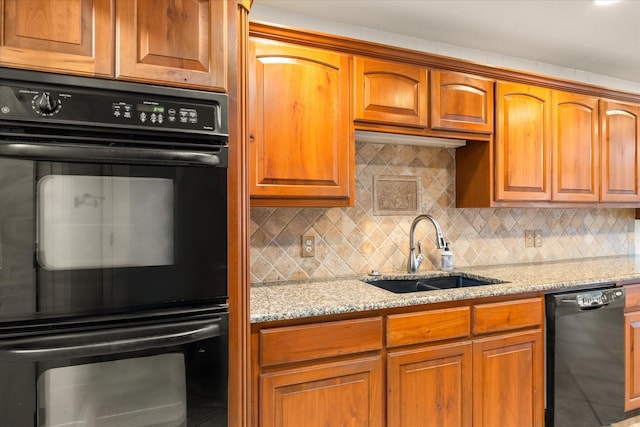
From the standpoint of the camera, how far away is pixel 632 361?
2.45 meters

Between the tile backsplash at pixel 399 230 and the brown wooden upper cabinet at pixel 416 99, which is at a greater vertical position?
the brown wooden upper cabinet at pixel 416 99

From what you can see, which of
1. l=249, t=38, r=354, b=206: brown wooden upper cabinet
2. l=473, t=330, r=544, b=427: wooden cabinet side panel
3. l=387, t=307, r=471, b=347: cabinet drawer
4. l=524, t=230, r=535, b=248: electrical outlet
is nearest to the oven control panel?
l=249, t=38, r=354, b=206: brown wooden upper cabinet

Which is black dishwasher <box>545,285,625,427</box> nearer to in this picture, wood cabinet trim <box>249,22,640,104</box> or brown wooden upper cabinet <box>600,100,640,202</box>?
brown wooden upper cabinet <box>600,100,640,202</box>

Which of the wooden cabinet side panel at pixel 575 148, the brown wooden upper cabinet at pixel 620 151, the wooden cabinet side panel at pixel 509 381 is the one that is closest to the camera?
the wooden cabinet side panel at pixel 509 381

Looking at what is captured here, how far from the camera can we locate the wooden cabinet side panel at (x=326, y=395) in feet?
5.25

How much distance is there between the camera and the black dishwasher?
2158 mm

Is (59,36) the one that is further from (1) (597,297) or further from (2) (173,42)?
(1) (597,297)

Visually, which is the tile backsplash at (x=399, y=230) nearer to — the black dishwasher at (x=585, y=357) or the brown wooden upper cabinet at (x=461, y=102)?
the brown wooden upper cabinet at (x=461, y=102)

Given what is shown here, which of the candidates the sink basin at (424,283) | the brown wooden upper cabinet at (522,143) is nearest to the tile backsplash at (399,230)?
the sink basin at (424,283)

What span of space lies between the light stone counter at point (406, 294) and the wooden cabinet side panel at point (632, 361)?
275mm

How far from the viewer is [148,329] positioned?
127 cm

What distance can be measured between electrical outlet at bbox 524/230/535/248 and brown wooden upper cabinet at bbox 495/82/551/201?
49 cm

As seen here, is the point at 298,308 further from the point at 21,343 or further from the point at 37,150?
the point at 37,150

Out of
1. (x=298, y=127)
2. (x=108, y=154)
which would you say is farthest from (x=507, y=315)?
(x=108, y=154)
